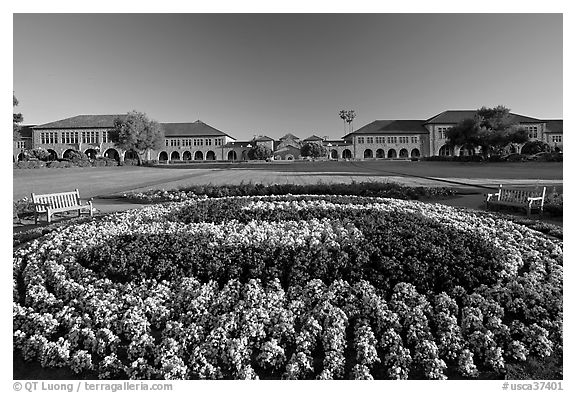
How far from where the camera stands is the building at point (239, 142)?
71.3m

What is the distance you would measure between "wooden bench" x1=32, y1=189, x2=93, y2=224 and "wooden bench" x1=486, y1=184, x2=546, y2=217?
34.0ft

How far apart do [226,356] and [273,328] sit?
46 centimetres

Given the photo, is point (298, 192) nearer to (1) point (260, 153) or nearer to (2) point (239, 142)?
(1) point (260, 153)

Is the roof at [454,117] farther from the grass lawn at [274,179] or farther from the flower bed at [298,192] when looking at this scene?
the flower bed at [298,192]

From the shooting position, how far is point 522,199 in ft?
30.5

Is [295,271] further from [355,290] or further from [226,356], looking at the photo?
[226,356]

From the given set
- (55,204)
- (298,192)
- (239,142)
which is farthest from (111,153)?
(55,204)

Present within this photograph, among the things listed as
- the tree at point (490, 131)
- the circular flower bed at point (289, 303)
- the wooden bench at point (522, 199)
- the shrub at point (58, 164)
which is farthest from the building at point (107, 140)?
the circular flower bed at point (289, 303)

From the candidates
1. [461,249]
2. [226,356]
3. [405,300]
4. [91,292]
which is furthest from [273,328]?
[461,249]

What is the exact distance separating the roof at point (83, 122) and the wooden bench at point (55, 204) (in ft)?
226

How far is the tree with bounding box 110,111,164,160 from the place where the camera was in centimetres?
5384

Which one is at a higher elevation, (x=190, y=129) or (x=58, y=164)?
(x=190, y=129)

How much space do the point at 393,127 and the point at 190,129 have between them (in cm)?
4195

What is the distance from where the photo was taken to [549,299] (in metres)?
3.70
